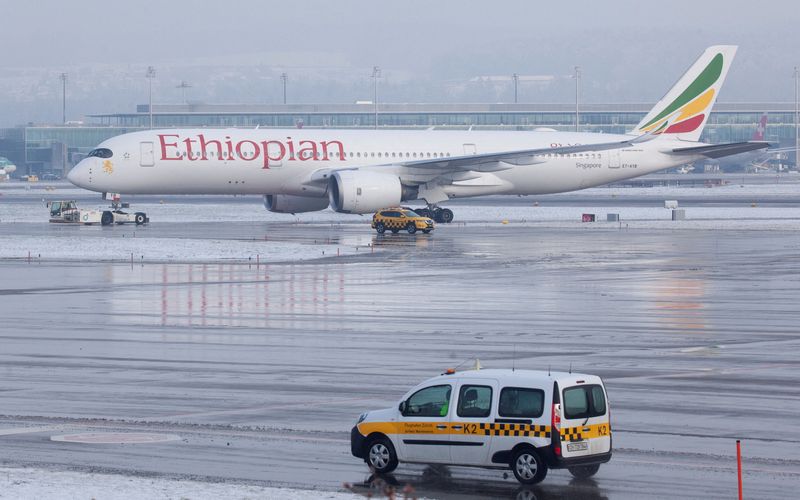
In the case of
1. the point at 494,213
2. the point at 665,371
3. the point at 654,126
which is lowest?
the point at 665,371

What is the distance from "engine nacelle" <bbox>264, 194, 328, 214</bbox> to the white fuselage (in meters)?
2.07

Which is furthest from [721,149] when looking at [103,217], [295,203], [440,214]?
[103,217]

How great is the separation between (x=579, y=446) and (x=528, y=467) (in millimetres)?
713

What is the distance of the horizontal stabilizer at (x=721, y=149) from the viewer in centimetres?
7969

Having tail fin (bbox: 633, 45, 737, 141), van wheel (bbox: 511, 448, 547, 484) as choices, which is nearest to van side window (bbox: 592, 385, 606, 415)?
van wheel (bbox: 511, 448, 547, 484)

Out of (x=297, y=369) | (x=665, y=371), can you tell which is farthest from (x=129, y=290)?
(x=665, y=371)

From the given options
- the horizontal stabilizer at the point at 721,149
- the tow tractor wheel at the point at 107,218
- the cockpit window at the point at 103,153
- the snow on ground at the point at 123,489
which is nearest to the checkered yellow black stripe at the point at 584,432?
the snow on ground at the point at 123,489

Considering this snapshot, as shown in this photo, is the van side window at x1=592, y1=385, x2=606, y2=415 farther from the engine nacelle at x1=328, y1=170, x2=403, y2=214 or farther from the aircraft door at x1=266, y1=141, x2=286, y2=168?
the aircraft door at x1=266, y1=141, x2=286, y2=168

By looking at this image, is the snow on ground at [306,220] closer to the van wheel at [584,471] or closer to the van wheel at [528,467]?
the van wheel at [584,471]

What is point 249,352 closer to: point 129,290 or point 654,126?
point 129,290

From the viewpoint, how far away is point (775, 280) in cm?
4412

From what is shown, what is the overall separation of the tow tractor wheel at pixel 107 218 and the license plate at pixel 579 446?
2473 inches

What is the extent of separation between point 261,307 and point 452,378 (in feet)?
64.8

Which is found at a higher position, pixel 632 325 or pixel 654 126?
pixel 654 126
